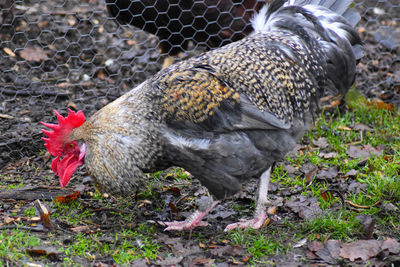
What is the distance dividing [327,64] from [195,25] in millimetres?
2076

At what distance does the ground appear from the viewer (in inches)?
150

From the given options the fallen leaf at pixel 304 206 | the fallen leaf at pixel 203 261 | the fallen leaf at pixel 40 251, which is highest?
the fallen leaf at pixel 304 206

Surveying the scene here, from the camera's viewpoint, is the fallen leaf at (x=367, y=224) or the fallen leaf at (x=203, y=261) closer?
the fallen leaf at (x=203, y=261)

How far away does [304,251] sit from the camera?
12.8 feet

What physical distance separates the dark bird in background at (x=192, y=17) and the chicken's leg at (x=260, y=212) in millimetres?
2240

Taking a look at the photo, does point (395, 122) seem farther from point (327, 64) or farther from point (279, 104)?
point (279, 104)

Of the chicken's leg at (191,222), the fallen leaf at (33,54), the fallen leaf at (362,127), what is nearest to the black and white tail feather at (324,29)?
the fallen leaf at (362,127)

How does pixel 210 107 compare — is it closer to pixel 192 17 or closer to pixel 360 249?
pixel 360 249

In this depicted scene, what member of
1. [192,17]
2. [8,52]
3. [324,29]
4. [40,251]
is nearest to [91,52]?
[8,52]

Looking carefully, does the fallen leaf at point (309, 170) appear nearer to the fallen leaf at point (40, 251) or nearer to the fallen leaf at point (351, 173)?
the fallen leaf at point (351, 173)

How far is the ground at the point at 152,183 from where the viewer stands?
3.82 meters

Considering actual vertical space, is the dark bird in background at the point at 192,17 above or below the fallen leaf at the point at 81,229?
above

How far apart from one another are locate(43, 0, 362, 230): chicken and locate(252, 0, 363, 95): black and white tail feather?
213 millimetres

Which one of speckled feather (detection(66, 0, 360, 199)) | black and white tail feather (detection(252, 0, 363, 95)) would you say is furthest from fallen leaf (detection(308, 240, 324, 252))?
black and white tail feather (detection(252, 0, 363, 95))
